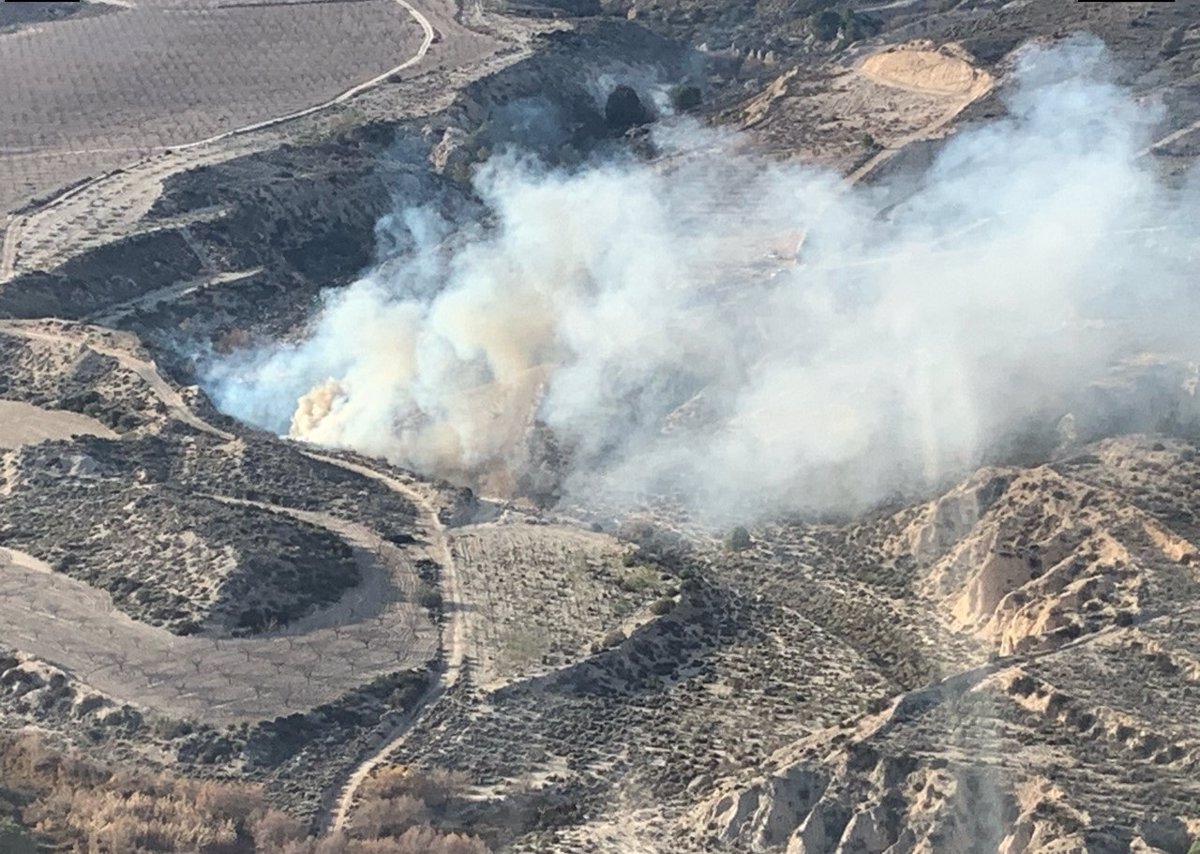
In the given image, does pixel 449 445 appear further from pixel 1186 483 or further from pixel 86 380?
pixel 1186 483

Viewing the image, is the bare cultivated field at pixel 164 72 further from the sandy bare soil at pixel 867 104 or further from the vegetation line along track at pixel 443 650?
the vegetation line along track at pixel 443 650

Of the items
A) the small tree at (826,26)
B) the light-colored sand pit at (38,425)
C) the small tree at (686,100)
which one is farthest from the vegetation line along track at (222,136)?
the small tree at (826,26)

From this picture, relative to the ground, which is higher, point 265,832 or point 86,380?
point 265,832

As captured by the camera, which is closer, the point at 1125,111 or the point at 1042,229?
the point at 1042,229

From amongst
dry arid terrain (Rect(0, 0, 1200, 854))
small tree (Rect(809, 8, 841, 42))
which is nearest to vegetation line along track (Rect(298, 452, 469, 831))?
dry arid terrain (Rect(0, 0, 1200, 854))

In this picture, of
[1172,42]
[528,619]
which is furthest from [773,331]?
[1172,42]

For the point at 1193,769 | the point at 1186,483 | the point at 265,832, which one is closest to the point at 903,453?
the point at 1186,483
